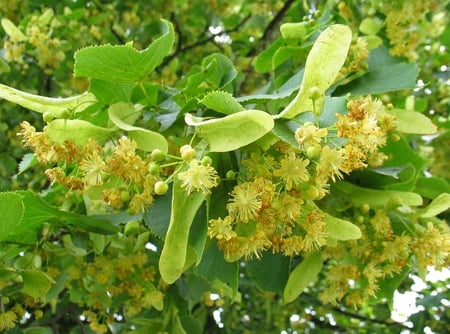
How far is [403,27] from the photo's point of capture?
1593mm

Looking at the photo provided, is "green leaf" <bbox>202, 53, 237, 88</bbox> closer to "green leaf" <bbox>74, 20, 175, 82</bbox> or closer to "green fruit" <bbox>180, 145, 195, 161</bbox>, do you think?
"green leaf" <bbox>74, 20, 175, 82</bbox>

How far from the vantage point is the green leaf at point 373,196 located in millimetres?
1141

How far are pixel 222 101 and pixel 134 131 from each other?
0.16 m

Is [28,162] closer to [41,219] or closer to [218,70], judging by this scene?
[41,219]

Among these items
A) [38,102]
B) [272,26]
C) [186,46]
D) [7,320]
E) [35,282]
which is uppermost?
[38,102]

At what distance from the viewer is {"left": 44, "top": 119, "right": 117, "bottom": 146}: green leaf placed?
927mm

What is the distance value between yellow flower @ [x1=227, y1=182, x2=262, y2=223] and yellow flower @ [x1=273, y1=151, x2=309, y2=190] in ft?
0.15

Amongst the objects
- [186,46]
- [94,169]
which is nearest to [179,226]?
[94,169]

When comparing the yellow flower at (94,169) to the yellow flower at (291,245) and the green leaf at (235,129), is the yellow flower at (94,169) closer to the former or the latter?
the green leaf at (235,129)

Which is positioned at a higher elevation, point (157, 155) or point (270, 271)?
point (157, 155)

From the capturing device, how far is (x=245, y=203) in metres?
0.87

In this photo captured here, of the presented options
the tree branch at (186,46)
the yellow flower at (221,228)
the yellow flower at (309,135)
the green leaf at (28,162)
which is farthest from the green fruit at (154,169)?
the tree branch at (186,46)

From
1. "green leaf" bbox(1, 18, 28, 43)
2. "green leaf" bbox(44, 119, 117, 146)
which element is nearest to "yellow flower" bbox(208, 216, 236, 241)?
"green leaf" bbox(44, 119, 117, 146)

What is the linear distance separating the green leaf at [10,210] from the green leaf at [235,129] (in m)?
0.35
